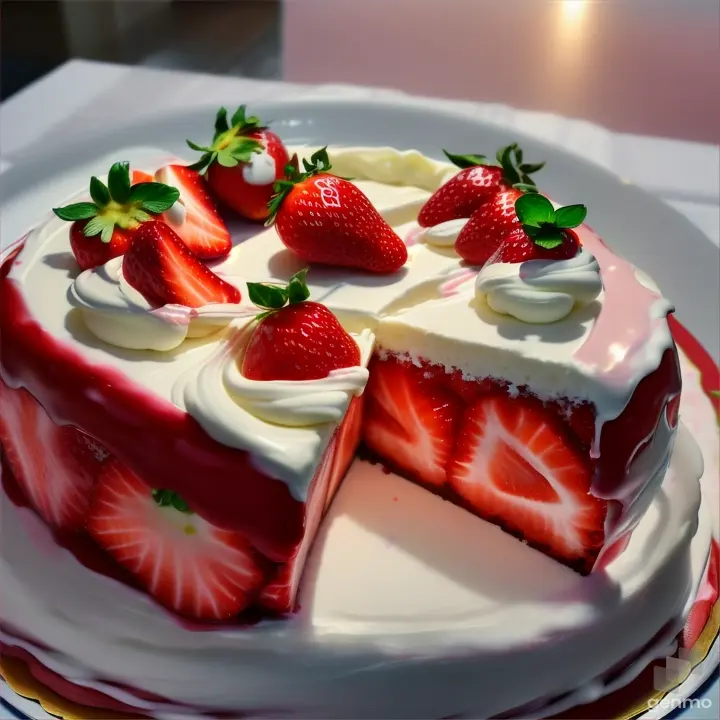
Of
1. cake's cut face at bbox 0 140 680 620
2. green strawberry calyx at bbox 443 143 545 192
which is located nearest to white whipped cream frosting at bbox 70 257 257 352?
cake's cut face at bbox 0 140 680 620

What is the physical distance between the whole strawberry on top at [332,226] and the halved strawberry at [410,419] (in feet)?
0.70

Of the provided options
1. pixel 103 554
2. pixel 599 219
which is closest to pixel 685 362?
pixel 599 219

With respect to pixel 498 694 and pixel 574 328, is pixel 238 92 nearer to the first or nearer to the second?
pixel 574 328

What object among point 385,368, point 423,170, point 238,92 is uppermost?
point 423,170

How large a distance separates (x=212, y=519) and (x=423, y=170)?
41.3 inches

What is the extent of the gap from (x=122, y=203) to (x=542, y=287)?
79 cm

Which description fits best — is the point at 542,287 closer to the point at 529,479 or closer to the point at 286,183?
the point at 529,479

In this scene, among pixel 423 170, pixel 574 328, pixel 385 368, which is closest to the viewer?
pixel 574 328

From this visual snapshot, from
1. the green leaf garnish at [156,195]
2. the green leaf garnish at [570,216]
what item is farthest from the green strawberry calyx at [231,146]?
the green leaf garnish at [570,216]

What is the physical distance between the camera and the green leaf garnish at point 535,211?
149 cm

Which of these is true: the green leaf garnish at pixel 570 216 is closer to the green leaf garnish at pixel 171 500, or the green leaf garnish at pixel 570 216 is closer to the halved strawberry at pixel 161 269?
the halved strawberry at pixel 161 269

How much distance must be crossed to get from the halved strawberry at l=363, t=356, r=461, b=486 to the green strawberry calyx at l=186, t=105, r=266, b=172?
56cm

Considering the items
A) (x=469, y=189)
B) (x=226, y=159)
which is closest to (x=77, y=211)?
(x=226, y=159)

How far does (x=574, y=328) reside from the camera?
4.75 ft
